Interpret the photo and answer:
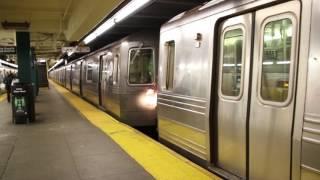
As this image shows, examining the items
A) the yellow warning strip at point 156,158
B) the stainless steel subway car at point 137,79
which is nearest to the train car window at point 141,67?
the stainless steel subway car at point 137,79

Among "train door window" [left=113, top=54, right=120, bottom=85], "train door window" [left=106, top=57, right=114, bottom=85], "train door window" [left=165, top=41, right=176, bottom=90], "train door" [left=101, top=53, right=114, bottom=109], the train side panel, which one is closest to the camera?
"train door window" [left=165, top=41, right=176, bottom=90]

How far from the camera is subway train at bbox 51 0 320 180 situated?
355cm

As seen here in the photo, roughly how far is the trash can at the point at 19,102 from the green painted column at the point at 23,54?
196 inches

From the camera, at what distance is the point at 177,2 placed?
29.2 feet

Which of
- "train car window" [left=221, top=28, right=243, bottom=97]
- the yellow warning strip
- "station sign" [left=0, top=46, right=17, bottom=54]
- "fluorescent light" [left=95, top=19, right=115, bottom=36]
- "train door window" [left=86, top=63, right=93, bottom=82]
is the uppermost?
"fluorescent light" [left=95, top=19, right=115, bottom=36]

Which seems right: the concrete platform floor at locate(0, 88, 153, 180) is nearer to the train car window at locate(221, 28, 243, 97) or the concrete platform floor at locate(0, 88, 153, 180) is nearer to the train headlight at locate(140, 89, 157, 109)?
the train headlight at locate(140, 89, 157, 109)

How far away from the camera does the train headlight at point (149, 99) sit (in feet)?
35.8

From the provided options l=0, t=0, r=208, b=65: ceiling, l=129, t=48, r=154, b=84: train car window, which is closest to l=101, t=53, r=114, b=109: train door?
l=0, t=0, r=208, b=65: ceiling

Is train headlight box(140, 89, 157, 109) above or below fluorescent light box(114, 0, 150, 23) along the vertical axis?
below

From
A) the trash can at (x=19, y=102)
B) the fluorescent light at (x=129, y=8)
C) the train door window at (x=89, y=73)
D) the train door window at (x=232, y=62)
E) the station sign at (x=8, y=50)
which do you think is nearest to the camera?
the train door window at (x=232, y=62)

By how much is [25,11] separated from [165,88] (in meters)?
9.42

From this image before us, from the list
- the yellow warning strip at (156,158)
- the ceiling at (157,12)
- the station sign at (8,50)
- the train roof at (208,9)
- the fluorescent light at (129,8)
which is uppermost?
the ceiling at (157,12)

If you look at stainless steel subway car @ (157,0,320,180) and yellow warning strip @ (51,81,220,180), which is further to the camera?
yellow warning strip @ (51,81,220,180)

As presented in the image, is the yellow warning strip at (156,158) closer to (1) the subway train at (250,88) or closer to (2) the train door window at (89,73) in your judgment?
(1) the subway train at (250,88)
